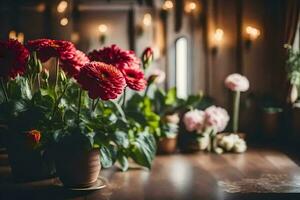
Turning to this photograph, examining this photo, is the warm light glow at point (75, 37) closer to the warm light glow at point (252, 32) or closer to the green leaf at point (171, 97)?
the green leaf at point (171, 97)

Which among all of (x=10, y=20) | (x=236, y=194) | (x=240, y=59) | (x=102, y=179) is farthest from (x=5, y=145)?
(x=240, y=59)

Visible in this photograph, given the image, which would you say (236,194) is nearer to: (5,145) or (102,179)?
(102,179)

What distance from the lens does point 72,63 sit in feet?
7.93

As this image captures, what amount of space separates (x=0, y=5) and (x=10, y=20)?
152 mm

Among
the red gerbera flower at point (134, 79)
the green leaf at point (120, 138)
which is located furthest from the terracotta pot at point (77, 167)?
the red gerbera flower at point (134, 79)

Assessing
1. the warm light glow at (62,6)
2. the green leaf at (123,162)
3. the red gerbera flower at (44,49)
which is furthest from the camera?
the warm light glow at (62,6)

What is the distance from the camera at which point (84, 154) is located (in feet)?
8.19

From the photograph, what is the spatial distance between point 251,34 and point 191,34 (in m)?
0.52

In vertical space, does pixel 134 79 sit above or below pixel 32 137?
above

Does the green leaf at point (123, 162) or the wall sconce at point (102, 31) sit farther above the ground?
the wall sconce at point (102, 31)

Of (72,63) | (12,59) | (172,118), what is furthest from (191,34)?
(12,59)

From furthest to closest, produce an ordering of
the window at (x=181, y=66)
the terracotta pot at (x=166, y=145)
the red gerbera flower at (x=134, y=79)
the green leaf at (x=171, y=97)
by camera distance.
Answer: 1. the window at (x=181, y=66)
2. the green leaf at (x=171, y=97)
3. the terracotta pot at (x=166, y=145)
4. the red gerbera flower at (x=134, y=79)

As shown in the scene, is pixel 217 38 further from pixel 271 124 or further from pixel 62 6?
pixel 62 6

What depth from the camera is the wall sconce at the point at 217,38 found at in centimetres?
445
